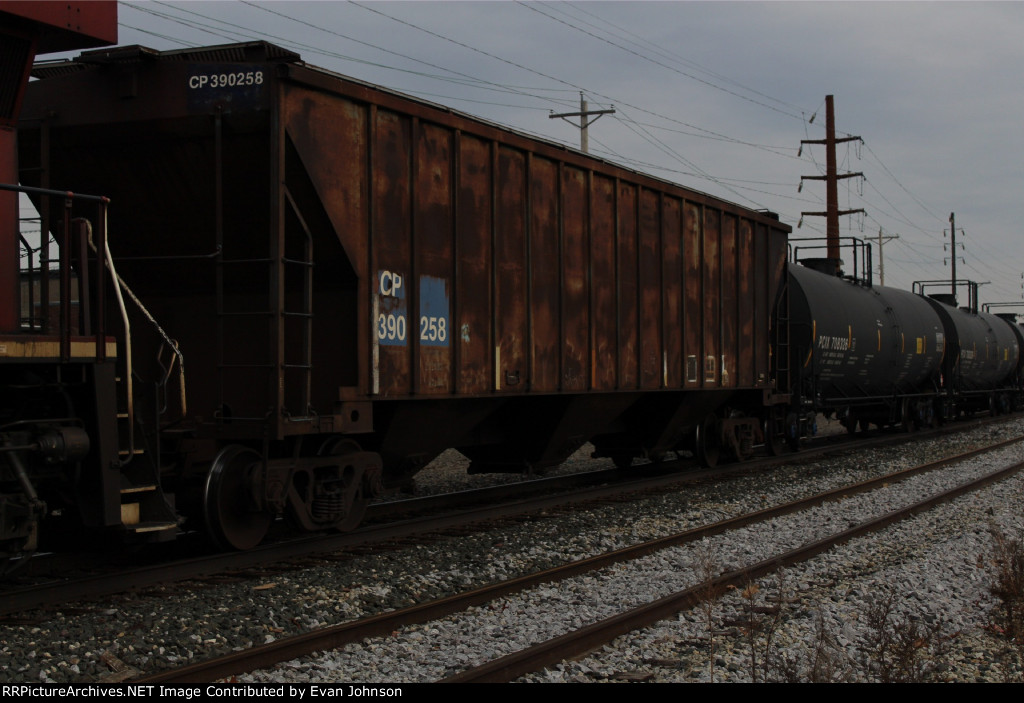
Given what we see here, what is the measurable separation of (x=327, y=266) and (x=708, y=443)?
882 cm

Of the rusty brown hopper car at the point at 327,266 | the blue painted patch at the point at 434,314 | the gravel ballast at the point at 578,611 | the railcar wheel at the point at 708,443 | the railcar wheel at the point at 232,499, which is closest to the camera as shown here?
the gravel ballast at the point at 578,611

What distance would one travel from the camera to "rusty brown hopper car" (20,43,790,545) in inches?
311

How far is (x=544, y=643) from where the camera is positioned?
5594mm

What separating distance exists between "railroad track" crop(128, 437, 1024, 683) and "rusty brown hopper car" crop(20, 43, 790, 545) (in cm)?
206

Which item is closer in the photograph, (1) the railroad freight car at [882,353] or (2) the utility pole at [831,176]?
(1) the railroad freight car at [882,353]

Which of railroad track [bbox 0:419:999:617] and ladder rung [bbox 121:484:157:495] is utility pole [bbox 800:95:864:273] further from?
ladder rung [bbox 121:484:157:495]

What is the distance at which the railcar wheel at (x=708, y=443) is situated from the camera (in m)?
15.3

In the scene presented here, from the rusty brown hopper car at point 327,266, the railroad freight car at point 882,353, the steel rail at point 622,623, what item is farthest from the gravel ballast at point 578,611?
the railroad freight car at point 882,353

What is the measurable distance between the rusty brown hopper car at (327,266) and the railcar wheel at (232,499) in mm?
23

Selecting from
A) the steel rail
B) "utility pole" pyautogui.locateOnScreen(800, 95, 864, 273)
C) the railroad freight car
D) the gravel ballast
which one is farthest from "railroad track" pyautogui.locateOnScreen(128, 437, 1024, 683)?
"utility pole" pyautogui.locateOnScreen(800, 95, 864, 273)

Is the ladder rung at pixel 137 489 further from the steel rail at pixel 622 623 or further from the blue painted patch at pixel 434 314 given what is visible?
the blue painted patch at pixel 434 314
